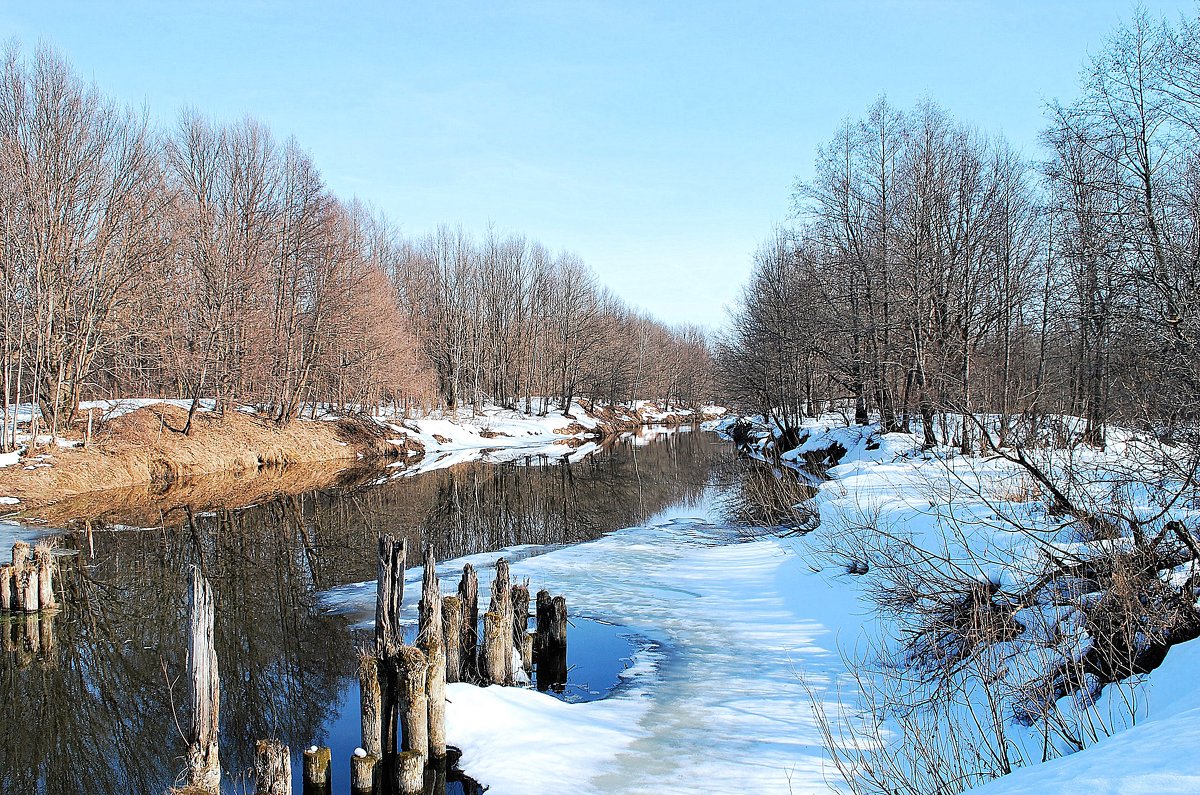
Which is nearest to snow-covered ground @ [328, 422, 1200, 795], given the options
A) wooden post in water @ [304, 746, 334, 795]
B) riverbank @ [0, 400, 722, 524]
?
wooden post in water @ [304, 746, 334, 795]

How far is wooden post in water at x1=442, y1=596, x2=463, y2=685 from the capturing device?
294 inches

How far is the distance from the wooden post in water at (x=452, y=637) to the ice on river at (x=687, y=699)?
1.16 feet

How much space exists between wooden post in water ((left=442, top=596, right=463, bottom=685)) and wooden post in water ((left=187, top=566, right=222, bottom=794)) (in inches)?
93.5

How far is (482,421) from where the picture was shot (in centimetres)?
5012

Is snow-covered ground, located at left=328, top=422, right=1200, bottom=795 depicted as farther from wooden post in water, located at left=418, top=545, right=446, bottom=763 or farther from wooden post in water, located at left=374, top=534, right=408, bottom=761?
wooden post in water, located at left=374, top=534, right=408, bottom=761

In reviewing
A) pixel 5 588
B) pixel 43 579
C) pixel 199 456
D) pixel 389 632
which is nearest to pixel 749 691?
pixel 389 632

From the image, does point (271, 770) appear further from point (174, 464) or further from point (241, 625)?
point (174, 464)

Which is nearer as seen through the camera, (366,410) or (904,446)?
(904,446)

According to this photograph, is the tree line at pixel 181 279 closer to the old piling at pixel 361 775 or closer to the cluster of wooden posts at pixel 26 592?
the cluster of wooden posts at pixel 26 592

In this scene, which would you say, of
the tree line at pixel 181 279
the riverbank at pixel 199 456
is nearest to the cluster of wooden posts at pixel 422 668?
the riverbank at pixel 199 456

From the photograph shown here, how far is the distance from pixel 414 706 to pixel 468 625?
1.82 meters

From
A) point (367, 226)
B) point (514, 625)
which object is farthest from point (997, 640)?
point (367, 226)

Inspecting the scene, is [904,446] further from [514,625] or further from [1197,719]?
[1197,719]

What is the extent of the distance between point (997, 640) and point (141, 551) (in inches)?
578
